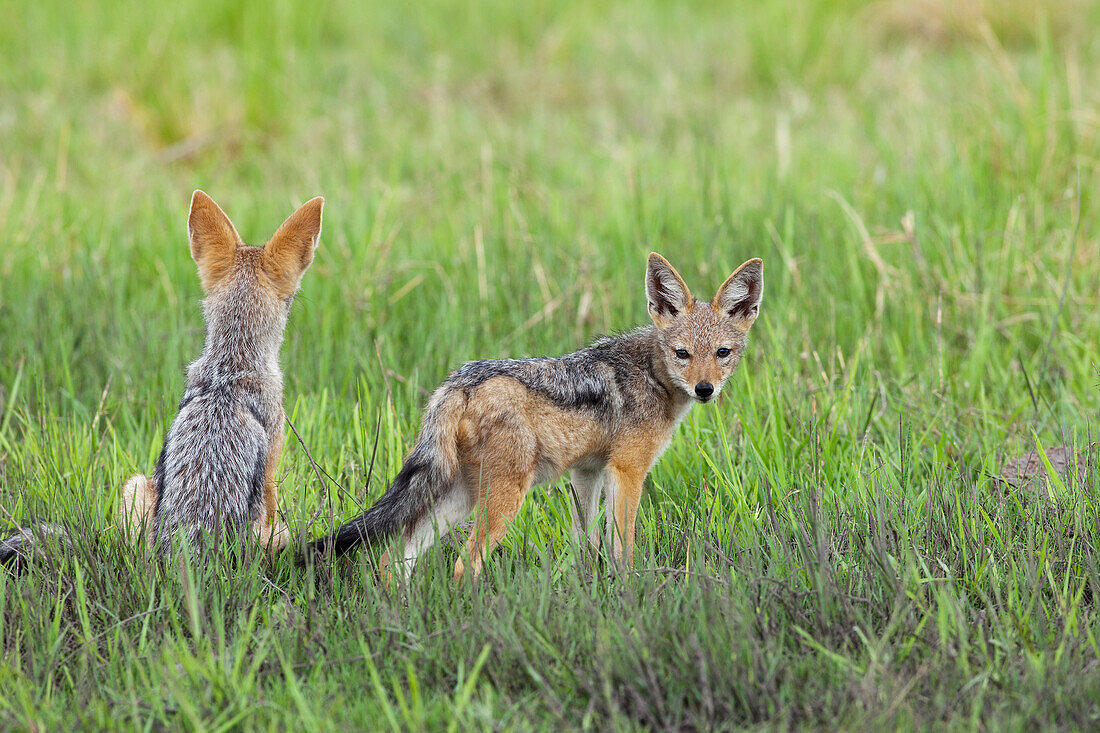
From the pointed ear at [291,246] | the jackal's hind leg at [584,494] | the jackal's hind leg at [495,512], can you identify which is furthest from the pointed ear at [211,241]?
the jackal's hind leg at [584,494]

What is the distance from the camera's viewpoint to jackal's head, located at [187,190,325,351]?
15.3 feet

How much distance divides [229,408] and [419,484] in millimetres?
854

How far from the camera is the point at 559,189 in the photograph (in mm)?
9164

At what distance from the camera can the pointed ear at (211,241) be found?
4.76 metres

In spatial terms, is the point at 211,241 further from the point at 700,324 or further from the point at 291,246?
the point at 700,324

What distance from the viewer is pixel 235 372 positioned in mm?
4590

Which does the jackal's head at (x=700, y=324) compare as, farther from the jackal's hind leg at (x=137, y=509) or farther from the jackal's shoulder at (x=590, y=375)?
the jackal's hind leg at (x=137, y=509)

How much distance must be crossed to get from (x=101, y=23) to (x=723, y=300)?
10.1 meters

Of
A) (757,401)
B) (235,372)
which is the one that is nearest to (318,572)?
(235,372)

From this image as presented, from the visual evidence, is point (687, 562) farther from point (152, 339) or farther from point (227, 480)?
point (152, 339)

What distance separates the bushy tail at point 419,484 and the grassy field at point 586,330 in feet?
0.49

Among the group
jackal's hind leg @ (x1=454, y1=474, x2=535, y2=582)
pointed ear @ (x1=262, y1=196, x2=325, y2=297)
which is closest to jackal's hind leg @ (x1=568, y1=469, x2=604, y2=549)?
jackal's hind leg @ (x1=454, y1=474, x2=535, y2=582)

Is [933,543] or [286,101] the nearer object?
[933,543]

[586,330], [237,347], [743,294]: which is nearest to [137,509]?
[237,347]
